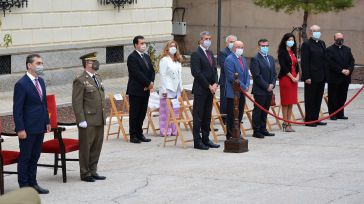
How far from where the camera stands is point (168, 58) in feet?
58.1

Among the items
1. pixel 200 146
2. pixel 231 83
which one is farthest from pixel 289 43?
pixel 200 146

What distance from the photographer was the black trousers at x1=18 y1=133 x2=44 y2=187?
41.2ft

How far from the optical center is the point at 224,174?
1384cm

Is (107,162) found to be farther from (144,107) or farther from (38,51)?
(38,51)

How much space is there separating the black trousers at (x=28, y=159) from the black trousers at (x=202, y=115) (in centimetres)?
412

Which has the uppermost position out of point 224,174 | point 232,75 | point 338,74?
point 232,75

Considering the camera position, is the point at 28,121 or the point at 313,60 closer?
the point at 28,121

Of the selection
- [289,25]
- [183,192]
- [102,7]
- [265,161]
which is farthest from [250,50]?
[183,192]

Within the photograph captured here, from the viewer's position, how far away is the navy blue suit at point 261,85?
1792 centimetres

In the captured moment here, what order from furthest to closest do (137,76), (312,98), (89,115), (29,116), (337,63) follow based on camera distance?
(337,63) → (312,98) → (137,76) → (89,115) → (29,116)

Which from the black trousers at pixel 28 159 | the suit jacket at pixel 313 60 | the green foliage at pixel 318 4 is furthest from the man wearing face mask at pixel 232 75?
the green foliage at pixel 318 4

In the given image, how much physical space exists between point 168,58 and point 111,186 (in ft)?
16.6

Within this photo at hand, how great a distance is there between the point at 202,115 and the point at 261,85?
186 centimetres

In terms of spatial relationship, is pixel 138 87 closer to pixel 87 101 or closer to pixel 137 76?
pixel 137 76
